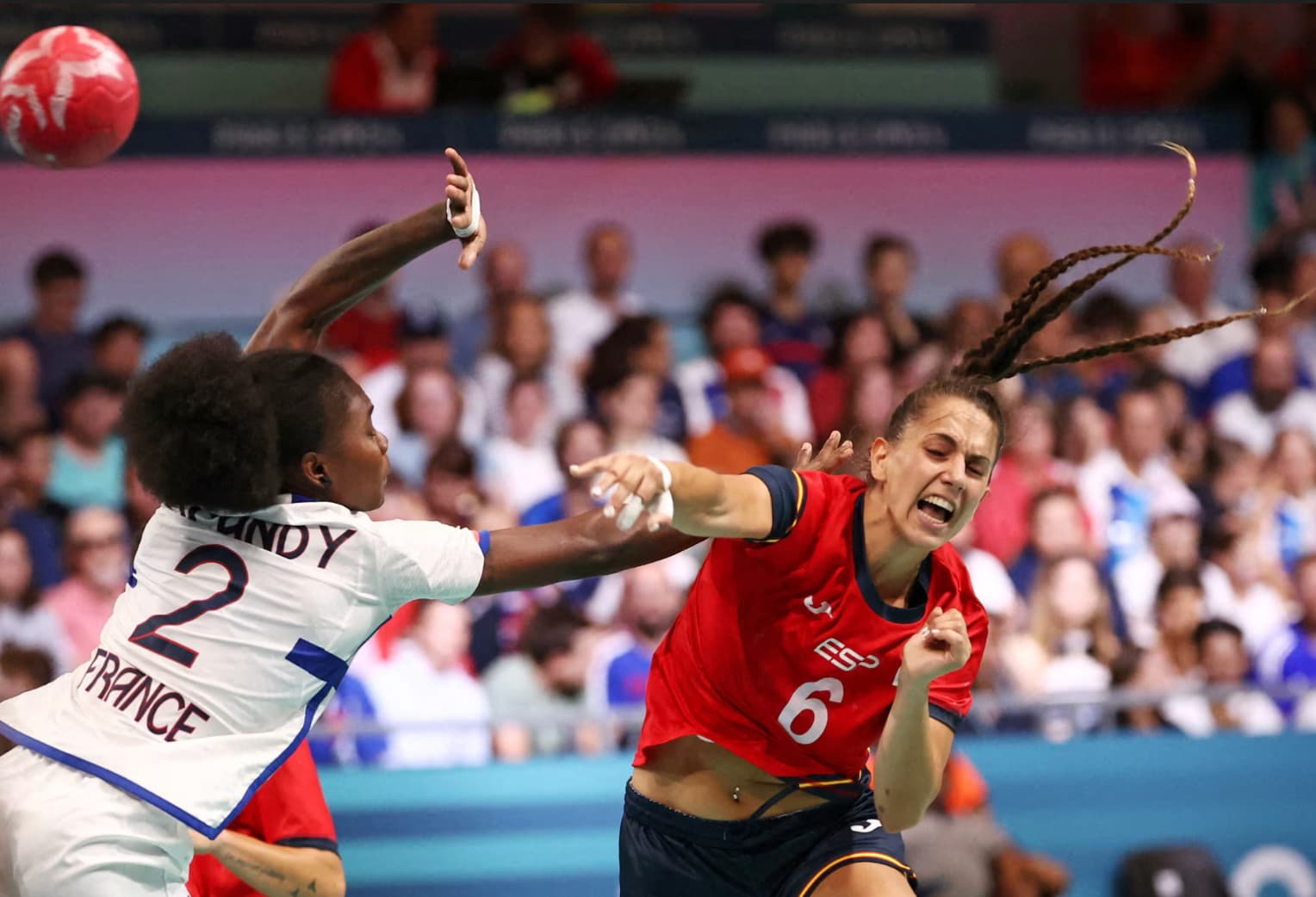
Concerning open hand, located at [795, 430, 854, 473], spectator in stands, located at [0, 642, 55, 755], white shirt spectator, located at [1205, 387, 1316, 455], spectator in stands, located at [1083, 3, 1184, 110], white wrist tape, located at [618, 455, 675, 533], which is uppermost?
spectator in stands, located at [1083, 3, 1184, 110]

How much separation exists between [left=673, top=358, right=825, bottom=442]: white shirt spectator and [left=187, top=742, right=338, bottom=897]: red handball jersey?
14.8 ft

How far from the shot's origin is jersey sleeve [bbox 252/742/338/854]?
151 inches

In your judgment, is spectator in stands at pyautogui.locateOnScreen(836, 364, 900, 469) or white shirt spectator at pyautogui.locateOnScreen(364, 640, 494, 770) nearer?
white shirt spectator at pyautogui.locateOnScreen(364, 640, 494, 770)

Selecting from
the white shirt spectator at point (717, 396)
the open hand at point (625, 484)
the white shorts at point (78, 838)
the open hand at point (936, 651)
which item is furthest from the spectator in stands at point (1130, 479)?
the white shorts at point (78, 838)

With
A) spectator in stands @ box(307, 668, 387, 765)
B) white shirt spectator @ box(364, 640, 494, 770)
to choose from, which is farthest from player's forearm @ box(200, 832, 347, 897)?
white shirt spectator @ box(364, 640, 494, 770)

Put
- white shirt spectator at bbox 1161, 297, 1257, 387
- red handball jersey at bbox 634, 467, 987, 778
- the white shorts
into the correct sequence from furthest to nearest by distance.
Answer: white shirt spectator at bbox 1161, 297, 1257, 387, red handball jersey at bbox 634, 467, 987, 778, the white shorts

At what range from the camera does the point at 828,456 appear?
171 inches

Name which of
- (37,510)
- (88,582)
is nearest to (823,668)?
(88,582)

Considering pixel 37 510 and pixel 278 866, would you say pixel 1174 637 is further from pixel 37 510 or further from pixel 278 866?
pixel 278 866

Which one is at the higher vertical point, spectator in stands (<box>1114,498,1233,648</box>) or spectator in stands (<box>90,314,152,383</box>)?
spectator in stands (<box>90,314,152,383</box>)

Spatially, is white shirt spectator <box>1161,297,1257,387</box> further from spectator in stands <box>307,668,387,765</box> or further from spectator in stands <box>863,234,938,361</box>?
spectator in stands <box>307,668,387,765</box>

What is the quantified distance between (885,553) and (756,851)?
2.53ft

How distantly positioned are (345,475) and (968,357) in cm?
161

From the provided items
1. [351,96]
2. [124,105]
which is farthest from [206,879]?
[351,96]
